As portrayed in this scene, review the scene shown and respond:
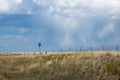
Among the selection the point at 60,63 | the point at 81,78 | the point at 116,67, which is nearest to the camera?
the point at 81,78

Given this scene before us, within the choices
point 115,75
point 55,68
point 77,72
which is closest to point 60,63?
point 55,68

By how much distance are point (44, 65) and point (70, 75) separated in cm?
628

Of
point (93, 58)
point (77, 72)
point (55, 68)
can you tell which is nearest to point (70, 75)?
point (77, 72)

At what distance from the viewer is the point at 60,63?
41938 mm

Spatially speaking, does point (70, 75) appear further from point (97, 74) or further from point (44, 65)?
point (44, 65)

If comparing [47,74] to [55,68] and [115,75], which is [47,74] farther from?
[115,75]

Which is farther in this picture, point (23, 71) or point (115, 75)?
point (23, 71)

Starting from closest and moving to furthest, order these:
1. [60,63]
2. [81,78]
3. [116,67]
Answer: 1. [81,78]
2. [116,67]
3. [60,63]

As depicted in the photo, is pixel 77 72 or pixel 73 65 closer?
pixel 77 72

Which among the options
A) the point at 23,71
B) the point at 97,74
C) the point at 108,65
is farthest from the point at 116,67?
the point at 23,71

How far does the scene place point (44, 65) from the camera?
4225 cm

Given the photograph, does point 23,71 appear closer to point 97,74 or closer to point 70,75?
point 70,75

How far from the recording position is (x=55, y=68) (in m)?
40.2

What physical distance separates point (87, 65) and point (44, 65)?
18.1 feet
